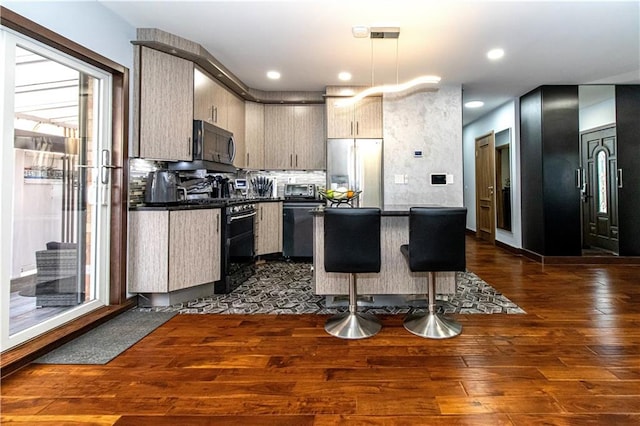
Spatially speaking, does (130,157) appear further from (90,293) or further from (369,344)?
(369,344)

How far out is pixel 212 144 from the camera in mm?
3818

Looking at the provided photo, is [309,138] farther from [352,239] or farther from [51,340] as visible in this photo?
[51,340]

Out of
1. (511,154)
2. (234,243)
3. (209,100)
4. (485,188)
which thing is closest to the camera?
(234,243)

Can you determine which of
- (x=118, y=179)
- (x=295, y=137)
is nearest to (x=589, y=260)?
(x=295, y=137)

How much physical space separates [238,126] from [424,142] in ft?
9.10

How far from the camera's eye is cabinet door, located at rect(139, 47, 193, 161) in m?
3.18

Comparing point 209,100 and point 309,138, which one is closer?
point 209,100

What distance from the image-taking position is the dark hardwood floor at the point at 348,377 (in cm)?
159

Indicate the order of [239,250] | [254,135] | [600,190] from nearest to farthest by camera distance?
[239,250]
[254,135]
[600,190]

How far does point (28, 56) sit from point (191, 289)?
7.34ft

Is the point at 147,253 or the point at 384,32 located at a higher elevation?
the point at 384,32

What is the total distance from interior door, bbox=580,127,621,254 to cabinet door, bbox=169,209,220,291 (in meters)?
5.24

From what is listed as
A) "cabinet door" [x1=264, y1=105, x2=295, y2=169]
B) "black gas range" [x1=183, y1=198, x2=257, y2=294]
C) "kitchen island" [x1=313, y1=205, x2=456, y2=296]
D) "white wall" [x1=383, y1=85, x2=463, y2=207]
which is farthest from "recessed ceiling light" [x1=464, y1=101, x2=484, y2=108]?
"black gas range" [x1=183, y1=198, x2=257, y2=294]

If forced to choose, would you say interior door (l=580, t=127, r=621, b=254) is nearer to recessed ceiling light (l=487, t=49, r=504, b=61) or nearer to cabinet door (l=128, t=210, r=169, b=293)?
recessed ceiling light (l=487, t=49, r=504, b=61)
